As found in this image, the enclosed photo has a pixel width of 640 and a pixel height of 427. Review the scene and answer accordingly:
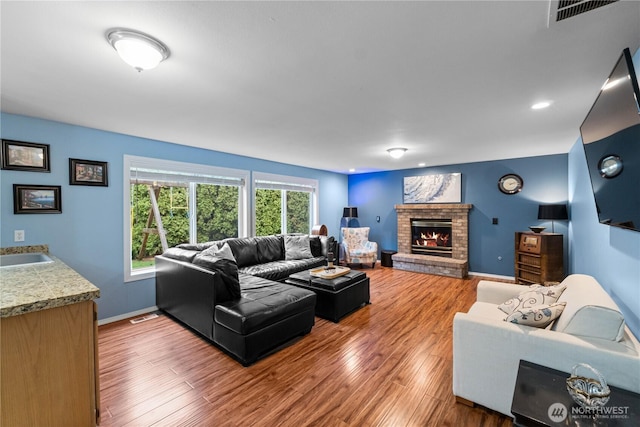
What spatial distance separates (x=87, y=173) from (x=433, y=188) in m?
6.04

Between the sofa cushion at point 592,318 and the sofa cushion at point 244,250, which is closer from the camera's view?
the sofa cushion at point 592,318

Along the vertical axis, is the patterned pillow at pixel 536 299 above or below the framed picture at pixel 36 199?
below

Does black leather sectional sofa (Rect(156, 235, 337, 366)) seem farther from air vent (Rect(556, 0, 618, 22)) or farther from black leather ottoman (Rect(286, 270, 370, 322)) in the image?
air vent (Rect(556, 0, 618, 22))

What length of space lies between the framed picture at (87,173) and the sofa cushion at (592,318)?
454 centimetres

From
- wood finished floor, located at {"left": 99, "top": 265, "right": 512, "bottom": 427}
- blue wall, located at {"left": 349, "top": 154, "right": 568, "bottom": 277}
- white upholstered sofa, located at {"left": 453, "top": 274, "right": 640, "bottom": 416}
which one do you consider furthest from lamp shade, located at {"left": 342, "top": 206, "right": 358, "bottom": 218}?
white upholstered sofa, located at {"left": 453, "top": 274, "right": 640, "bottom": 416}

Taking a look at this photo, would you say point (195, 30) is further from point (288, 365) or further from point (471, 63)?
point (288, 365)

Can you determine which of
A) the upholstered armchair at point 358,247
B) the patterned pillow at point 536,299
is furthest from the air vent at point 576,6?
the upholstered armchair at point 358,247

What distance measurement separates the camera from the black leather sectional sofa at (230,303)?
8.00ft

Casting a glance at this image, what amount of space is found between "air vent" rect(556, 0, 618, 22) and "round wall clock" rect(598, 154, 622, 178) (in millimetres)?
865

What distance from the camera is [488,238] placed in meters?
5.53

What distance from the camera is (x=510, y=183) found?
5273mm

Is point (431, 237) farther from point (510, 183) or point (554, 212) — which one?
point (554, 212)

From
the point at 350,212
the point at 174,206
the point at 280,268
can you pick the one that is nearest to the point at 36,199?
the point at 174,206

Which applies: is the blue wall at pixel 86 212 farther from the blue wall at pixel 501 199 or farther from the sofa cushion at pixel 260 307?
the blue wall at pixel 501 199
